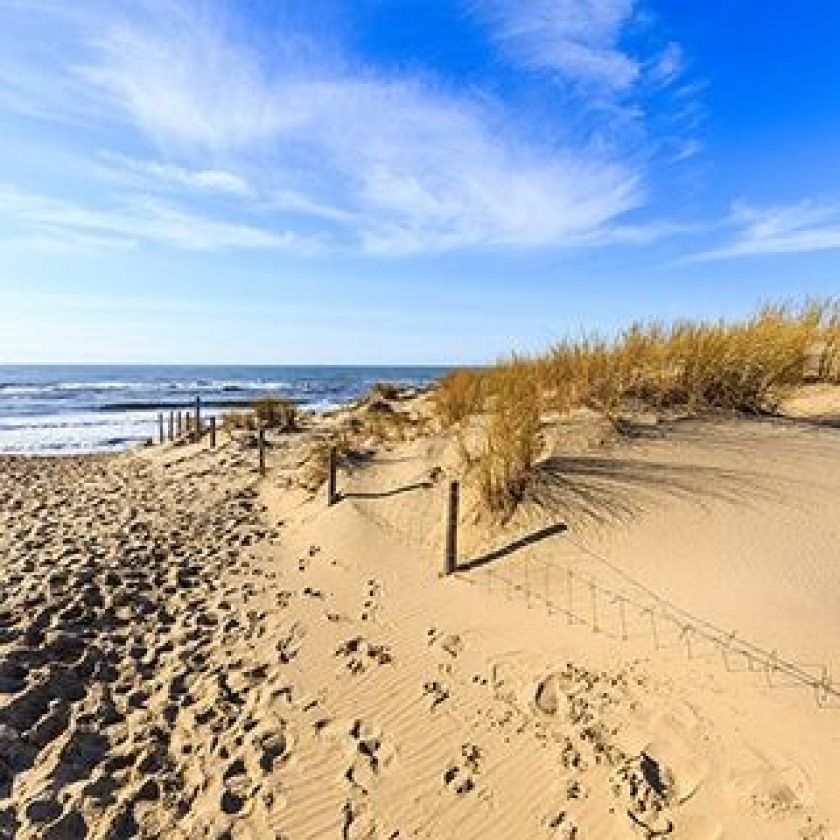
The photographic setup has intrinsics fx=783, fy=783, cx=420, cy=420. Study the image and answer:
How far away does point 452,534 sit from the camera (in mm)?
7387

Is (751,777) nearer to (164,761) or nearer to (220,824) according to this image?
(220,824)

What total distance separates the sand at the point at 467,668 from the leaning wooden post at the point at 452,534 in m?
0.13

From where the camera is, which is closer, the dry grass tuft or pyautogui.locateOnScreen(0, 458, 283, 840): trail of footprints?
pyautogui.locateOnScreen(0, 458, 283, 840): trail of footprints

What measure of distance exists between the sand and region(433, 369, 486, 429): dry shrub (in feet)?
9.41

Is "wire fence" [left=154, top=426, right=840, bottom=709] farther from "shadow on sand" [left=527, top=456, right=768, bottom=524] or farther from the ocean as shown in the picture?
the ocean

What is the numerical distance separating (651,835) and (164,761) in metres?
2.84

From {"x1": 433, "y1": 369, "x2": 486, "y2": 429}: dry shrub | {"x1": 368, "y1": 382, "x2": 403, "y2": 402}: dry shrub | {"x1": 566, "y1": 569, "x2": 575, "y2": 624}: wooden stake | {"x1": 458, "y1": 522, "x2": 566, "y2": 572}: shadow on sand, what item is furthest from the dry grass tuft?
{"x1": 566, "y1": 569, "x2": 575, "y2": 624}: wooden stake

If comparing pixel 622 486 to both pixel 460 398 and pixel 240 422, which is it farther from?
pixel 240 422

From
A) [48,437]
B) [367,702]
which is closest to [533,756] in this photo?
[367,702]

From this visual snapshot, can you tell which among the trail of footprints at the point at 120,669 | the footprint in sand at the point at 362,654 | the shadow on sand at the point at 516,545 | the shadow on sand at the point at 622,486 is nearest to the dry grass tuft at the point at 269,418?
the trail of footprints at the point at 120,669

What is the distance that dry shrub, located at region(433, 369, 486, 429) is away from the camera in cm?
1248

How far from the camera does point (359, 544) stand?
905cm

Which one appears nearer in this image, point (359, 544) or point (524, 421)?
point (524, 421)

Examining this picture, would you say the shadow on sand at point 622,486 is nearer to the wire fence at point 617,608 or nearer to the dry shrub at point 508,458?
the dry shrub at point 508,458
